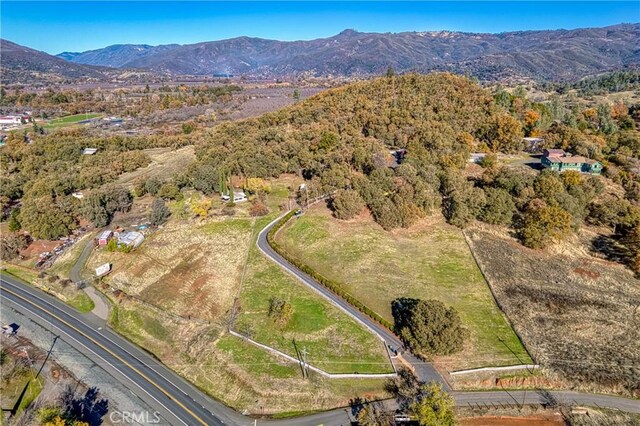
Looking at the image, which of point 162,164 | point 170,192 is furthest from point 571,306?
point 162,164

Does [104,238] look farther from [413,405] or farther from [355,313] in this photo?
[413,405]

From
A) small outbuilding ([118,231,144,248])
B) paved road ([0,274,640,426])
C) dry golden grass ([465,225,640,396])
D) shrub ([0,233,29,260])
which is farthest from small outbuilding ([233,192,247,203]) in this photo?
dry golden grass ([465,225,640,396])

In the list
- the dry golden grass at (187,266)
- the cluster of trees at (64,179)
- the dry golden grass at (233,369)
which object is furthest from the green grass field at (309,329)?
the cluster of trees at (64,179)

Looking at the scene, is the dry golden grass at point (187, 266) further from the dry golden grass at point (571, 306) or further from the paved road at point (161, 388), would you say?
the dry golden grass at point (571, 306)

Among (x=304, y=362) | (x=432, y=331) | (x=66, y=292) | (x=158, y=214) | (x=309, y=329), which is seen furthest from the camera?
(x=158, y=214)

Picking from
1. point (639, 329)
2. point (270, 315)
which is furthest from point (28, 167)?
point (639, 329)
